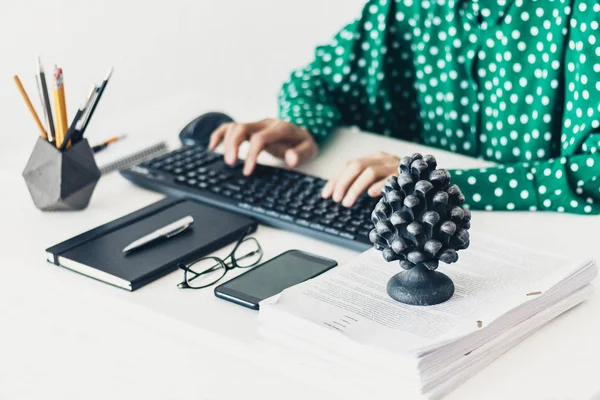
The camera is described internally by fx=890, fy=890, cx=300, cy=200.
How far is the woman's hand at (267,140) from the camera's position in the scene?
57.2 inches

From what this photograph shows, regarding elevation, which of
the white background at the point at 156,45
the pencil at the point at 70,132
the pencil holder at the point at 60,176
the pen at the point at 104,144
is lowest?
A: the white background at the point at 156,45

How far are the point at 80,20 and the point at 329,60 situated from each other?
1.20 m

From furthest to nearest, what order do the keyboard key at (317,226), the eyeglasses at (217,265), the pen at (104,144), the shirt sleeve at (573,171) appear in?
the pen at (104,144) < the shirt sleeve at (573,171) < the keyboard key at (317,226) < the eyeglasses at (217,265)

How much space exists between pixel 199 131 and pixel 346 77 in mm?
396

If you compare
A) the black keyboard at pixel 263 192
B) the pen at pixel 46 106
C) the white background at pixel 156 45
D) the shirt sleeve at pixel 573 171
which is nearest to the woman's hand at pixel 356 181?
the black keyboard at pixel 263 192

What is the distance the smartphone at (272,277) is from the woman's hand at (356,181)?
158mm

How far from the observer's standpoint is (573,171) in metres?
1.33

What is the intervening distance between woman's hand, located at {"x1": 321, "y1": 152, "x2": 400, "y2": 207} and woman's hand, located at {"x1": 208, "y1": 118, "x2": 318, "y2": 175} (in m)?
0.18

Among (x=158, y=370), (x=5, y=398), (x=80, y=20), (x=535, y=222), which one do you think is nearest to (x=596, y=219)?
(x=535, y=222)

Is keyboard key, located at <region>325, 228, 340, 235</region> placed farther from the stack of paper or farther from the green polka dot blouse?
the green polka dot blouse

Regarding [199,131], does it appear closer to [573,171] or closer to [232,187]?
[232,187]

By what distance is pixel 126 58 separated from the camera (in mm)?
2957

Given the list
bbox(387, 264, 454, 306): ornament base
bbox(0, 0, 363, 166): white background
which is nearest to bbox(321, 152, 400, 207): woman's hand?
bbox(387, 264, 454, 306): ornament base

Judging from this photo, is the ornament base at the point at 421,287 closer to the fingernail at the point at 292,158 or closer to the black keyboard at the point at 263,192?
the black keyboard at the point at 263,192
